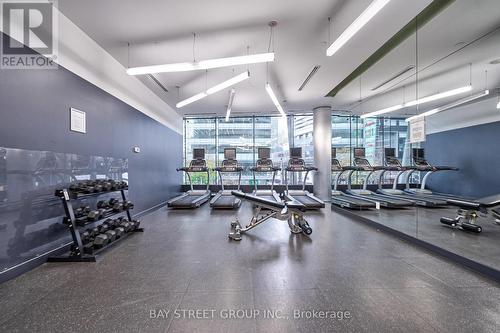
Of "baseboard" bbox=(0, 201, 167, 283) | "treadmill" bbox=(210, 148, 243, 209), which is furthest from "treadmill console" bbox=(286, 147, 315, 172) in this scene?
"baseboard" bbox=(0, 201, 167, 283)

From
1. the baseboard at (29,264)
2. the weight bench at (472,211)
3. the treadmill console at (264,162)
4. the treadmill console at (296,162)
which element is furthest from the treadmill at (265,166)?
the baseboard at (29,264)

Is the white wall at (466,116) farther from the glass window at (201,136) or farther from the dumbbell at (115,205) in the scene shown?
the glass window at (201,136)

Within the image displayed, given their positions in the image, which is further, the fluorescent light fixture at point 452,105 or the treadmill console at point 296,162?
the treadmill console at point 296,162

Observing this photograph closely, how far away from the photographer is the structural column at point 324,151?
7.60 metres

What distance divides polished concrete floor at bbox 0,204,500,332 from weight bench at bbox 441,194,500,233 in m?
1.40

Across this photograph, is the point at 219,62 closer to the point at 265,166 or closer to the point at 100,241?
the point at 100,241

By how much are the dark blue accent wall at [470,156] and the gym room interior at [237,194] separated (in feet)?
0.16

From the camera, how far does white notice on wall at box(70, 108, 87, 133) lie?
3194 mm

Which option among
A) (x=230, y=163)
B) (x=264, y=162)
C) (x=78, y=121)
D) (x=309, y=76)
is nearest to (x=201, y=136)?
(x=230, y=163)

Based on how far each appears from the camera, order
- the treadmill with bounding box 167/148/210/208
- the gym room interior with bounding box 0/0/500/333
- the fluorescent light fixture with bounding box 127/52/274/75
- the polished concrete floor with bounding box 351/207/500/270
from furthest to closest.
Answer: the treadmill with bounding box 167/148/210/208, the fluorescent light fixture with bounding box 127/52/274/75, the polished concrete floor with bounding box 351/207/500/270, the gym room interior with bounding box 0/0/500/333

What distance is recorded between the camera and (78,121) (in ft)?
10.8

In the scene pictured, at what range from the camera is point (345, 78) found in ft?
17.8

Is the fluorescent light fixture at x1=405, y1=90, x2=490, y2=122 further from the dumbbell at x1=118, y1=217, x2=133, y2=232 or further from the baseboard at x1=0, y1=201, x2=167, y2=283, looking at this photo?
the baseboard at x1=0, y1=201, x2=167, y2=283

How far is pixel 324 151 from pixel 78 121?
7.34 m
